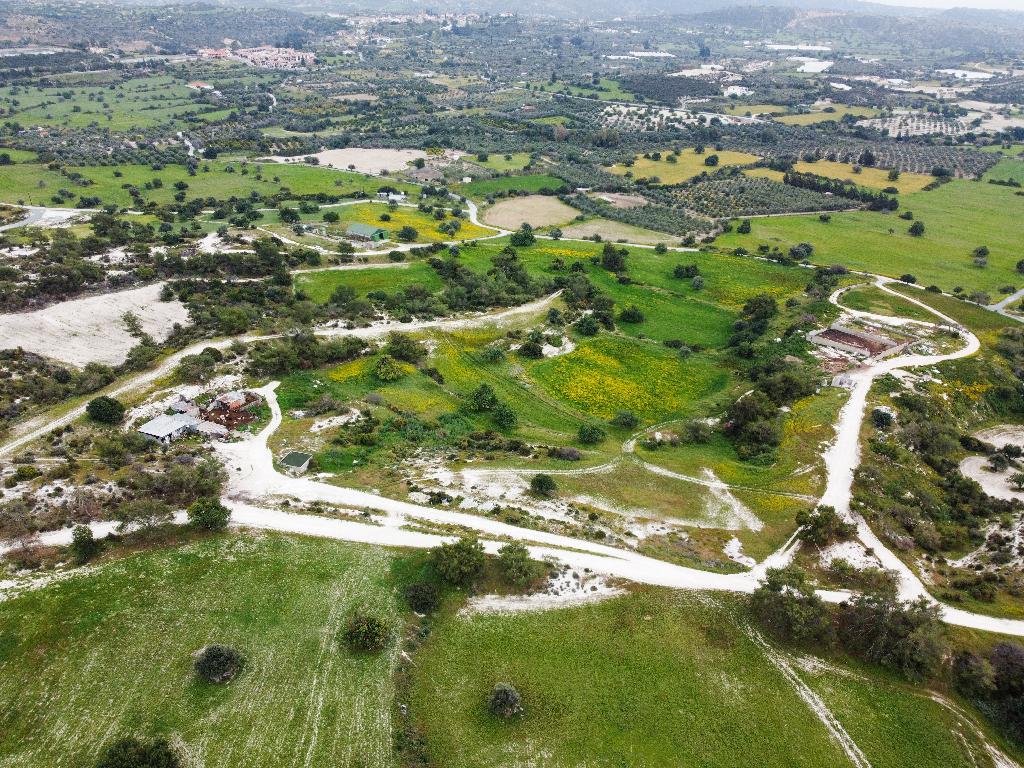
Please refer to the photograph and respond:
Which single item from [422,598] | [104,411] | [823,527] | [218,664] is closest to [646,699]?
[422,598]

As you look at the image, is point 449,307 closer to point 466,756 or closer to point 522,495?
point 522,495

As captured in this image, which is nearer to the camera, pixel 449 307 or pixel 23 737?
pixel 23 737

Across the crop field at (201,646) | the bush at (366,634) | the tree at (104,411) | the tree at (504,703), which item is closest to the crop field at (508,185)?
the tree at (104,411)

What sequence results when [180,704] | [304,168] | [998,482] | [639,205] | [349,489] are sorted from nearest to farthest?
[180,704] → [349,489] → [998,482] → [639,205] → [304,168]

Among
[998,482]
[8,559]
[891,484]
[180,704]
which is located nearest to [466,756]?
[180,704]

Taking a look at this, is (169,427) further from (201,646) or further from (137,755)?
(137,755)

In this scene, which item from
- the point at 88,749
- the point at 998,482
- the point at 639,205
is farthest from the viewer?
the point at 639,205
